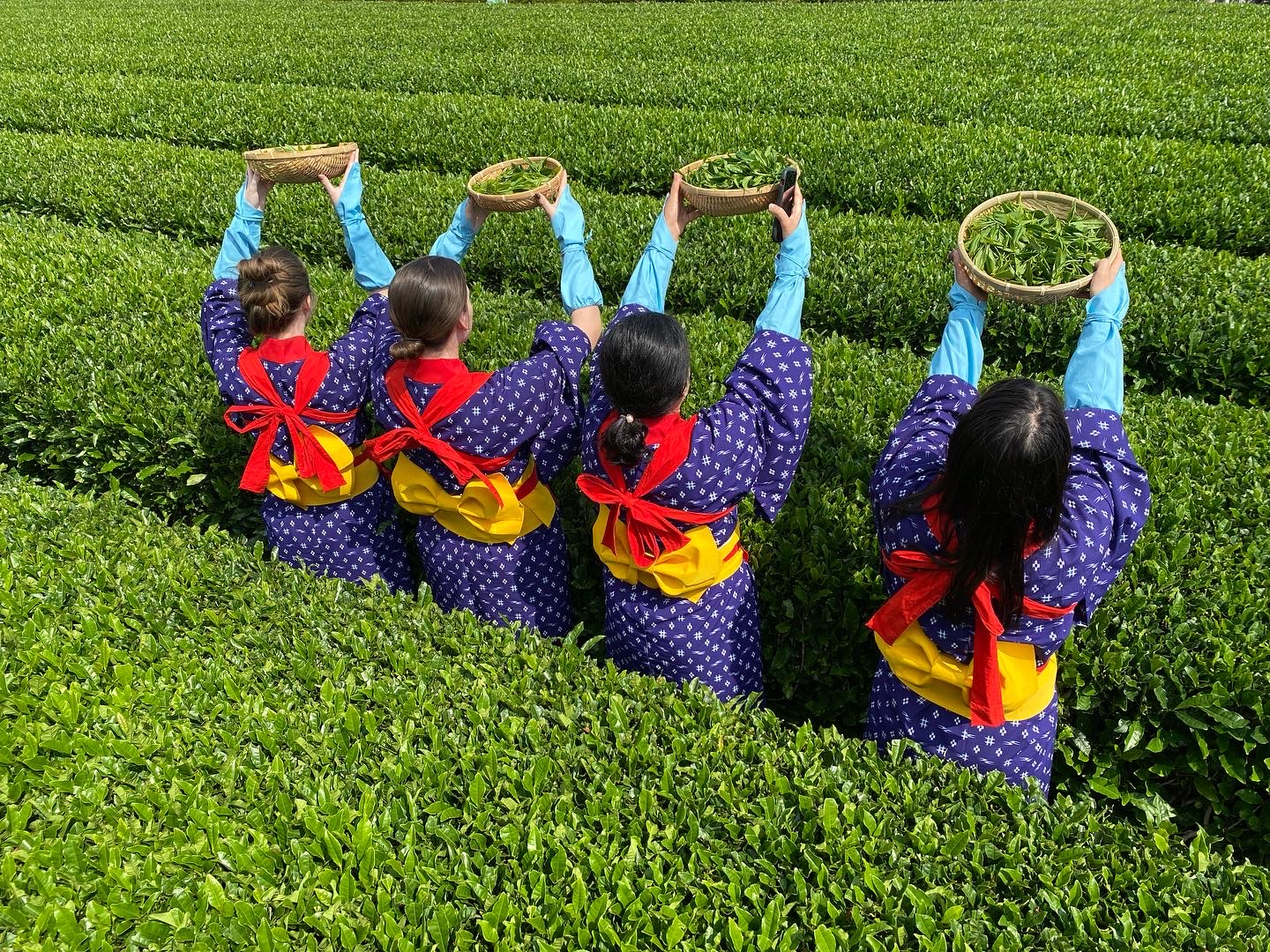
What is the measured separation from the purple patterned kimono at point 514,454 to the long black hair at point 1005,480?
156 cm

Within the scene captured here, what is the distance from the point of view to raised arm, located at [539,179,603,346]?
3.66 m

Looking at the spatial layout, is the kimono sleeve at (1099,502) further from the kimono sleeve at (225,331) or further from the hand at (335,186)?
the hand at (335,186)

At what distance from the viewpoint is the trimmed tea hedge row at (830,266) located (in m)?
5.96

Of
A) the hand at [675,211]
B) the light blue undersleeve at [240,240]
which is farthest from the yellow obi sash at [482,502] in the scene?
the light blue undersleeve at [240,240]

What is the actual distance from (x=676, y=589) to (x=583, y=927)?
4.19 feet

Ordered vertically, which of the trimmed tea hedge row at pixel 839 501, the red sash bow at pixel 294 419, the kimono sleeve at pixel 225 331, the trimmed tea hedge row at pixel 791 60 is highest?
the kimono sleeve at pixel 225 331

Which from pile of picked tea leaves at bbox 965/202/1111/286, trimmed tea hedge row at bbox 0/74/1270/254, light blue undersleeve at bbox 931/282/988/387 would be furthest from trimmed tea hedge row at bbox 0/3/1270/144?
light blue undersleeve at bbox 931/282/988/387

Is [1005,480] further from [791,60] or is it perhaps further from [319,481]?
[791,60]

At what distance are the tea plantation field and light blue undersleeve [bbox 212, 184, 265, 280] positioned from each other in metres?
1.12

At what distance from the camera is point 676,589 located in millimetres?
3250

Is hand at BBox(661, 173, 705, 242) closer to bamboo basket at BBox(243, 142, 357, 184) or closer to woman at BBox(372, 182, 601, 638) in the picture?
woman at BBox(372, 182, 601, 638)

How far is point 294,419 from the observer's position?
383cm

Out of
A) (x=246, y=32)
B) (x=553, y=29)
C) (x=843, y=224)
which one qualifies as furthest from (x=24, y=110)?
(x=843, y=224)

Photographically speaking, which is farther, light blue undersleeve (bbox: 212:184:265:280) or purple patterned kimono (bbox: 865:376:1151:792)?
light blue undersleeve (bbox: 212:184:265:280)
